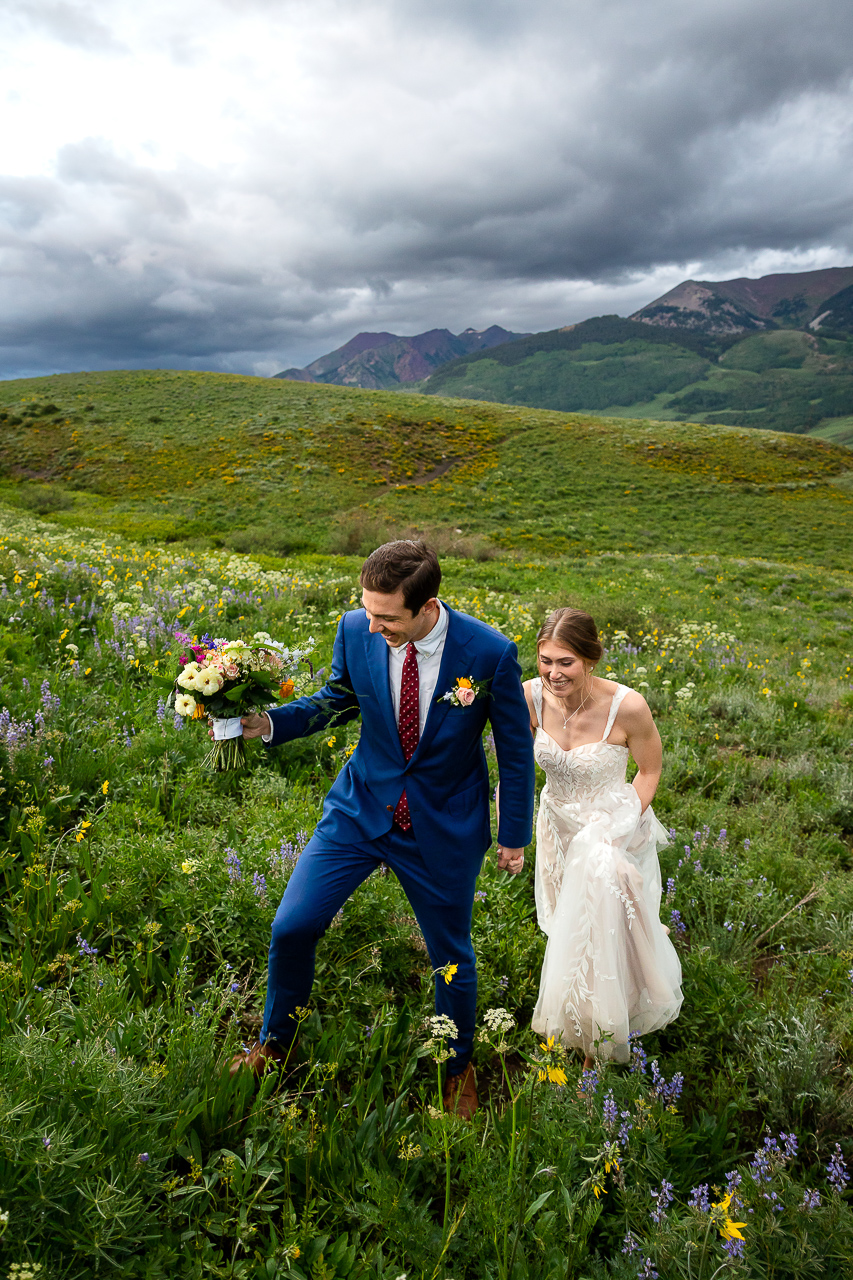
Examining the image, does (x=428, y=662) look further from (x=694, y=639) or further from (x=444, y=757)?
(x=694, y=639)

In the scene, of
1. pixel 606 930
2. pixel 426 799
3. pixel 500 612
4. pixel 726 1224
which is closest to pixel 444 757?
pixel 426 799

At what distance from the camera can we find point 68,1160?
1642 mm

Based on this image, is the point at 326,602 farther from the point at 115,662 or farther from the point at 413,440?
the point at 413,440

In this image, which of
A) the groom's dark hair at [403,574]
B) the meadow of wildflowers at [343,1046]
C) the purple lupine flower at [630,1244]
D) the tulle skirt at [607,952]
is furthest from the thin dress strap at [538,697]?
the purple lupine flower at [630,1244]

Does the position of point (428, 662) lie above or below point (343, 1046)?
above

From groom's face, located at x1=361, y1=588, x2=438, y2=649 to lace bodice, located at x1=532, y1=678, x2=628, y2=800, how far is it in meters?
1.26

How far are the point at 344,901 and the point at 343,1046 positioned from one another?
0.63 meters

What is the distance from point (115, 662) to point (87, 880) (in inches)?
114

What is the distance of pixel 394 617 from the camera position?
2518mm

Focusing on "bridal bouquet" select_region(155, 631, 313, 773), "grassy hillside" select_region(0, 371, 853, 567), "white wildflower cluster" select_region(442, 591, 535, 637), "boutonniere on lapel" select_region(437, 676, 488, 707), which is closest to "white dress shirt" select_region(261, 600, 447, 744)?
"boutonniere on lapel" select_region(437, 676, 488, 707)

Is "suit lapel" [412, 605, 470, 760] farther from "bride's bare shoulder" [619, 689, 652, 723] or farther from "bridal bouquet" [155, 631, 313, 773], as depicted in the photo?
"bride's bare shoulder" [619, 689, 652, 723]

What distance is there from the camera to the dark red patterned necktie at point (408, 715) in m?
2.76

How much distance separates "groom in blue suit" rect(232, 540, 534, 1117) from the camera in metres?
2.67

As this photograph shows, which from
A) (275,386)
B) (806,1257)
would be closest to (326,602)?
(806,1257)
